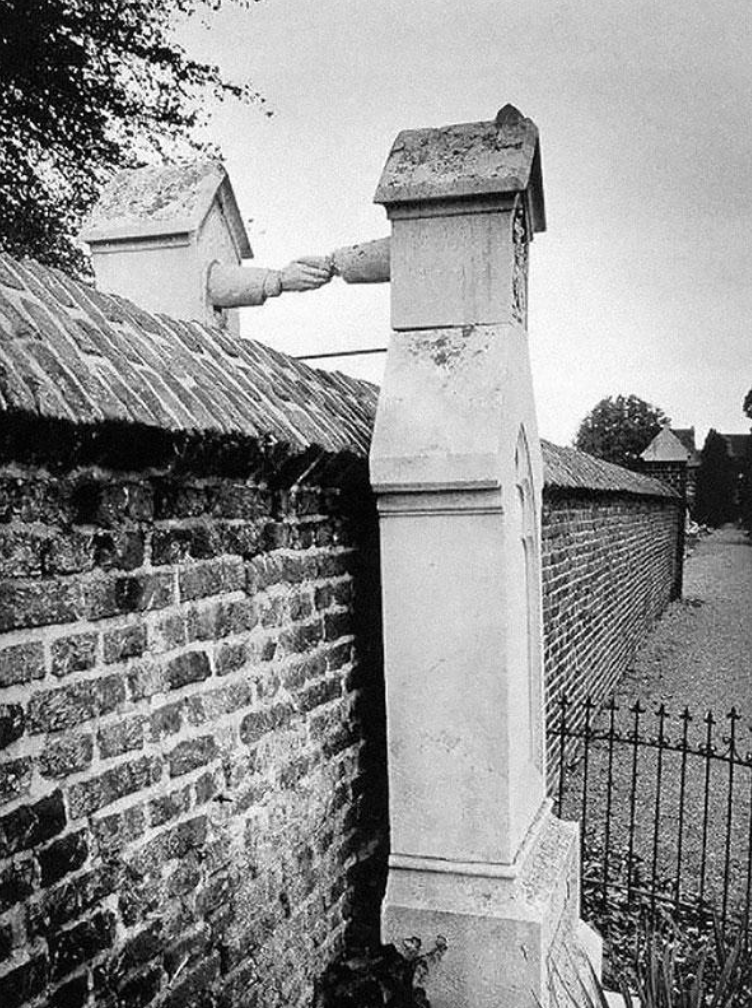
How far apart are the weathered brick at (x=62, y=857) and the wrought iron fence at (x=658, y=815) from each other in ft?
10.1

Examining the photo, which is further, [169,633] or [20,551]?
[169,633]

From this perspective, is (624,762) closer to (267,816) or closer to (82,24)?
(267,816)

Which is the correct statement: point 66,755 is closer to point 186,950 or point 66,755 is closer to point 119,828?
point 119,828

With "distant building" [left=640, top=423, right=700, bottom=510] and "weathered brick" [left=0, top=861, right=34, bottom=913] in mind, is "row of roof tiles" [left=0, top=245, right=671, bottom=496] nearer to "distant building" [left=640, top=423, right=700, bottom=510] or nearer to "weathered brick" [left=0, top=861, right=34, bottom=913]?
"weathered brick" [left=0, top=861, right=34, bottom=913]

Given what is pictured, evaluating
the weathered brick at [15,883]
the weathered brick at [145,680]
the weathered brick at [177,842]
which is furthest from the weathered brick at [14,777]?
the weathered brick at [177,842]

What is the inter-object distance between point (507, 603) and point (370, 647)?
628mm

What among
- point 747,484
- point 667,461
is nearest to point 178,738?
point 667,461

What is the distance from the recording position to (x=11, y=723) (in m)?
1.77

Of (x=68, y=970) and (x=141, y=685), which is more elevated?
(x=141, y=685)

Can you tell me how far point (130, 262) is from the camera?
3971 mm

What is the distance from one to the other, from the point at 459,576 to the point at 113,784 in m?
1.45

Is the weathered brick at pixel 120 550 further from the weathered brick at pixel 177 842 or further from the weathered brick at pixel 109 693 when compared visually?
the weathered brick at pixel 177 842

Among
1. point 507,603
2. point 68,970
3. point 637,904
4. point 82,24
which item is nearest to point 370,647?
point 507,603

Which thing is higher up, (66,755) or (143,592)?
(143,592)
